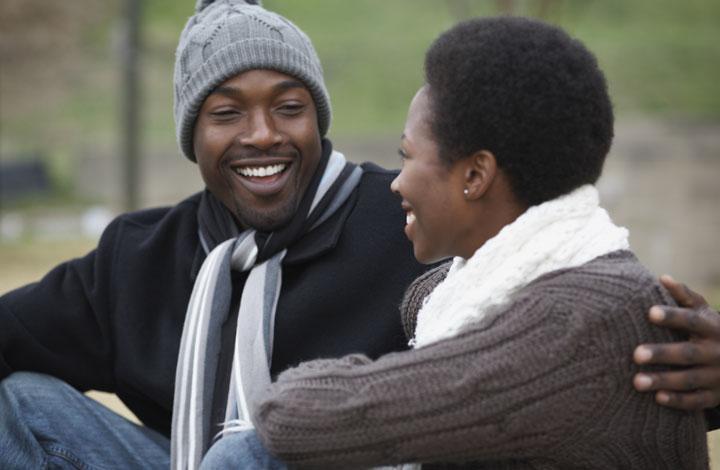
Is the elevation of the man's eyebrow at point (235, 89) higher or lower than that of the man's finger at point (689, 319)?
higher

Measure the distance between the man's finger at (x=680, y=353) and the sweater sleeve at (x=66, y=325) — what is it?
1.69 m

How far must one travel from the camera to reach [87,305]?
3223 millimetres

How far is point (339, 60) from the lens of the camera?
46.4 ft

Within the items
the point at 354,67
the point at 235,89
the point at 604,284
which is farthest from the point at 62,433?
the point at 354,67

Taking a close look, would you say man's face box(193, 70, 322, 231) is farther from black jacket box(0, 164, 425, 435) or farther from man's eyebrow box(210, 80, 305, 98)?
black jacket box(0, 164, 425, 435)

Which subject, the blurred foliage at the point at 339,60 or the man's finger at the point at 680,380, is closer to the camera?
the man's finger at the point at 680,380

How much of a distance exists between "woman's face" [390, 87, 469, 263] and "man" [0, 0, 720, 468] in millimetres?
692

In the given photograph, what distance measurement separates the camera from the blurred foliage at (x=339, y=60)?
1259 cm

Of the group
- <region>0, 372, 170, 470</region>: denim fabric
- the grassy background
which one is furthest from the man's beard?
the grassy background

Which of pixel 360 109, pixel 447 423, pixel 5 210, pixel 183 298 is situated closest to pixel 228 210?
pixel 183 298

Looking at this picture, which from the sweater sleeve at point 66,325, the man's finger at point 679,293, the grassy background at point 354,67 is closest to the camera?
the man's finger at point 679,293

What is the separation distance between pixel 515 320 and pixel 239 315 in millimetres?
1075

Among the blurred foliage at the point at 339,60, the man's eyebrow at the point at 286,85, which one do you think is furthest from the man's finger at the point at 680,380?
the blurred foliage at the point at 339,60

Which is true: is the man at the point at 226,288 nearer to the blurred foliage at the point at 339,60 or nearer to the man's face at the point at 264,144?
the man's face at the point at 264,144
